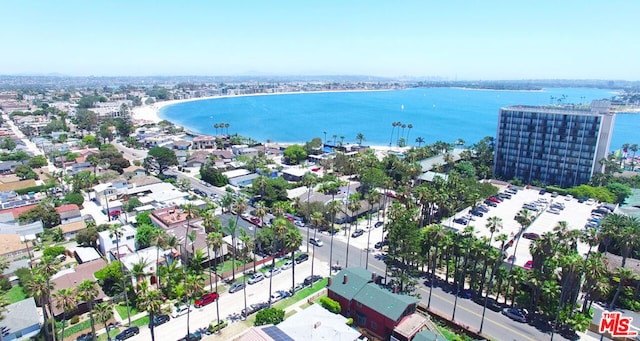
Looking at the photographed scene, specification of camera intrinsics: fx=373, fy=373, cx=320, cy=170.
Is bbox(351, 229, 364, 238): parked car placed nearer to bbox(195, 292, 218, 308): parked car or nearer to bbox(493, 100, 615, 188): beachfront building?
bbox(195, 292, 218, 308): parked car

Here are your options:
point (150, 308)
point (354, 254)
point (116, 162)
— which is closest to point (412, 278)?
point (354, 254)

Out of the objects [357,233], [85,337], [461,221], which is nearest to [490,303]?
[357,233]

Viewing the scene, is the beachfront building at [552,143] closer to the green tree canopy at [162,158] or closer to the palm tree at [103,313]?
the green tree canopy at [162,158]

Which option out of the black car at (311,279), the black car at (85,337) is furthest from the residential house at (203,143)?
the black car at (85,337)

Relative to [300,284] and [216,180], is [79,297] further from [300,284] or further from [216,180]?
[216,180]

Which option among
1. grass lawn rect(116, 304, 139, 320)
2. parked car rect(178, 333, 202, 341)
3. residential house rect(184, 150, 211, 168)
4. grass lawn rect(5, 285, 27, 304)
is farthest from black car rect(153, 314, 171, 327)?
residential house rect(184, 150, 211, 168)

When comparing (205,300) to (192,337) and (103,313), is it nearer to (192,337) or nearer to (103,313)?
(192,337)
